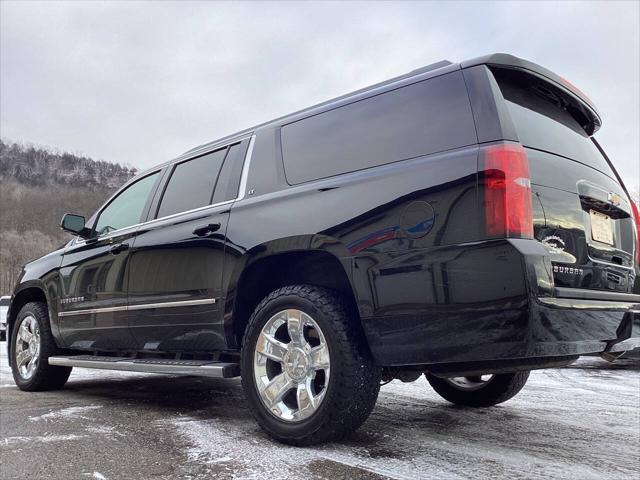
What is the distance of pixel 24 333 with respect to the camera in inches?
210

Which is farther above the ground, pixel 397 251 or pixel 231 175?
pixel 231 175

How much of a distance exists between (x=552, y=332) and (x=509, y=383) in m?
1.77

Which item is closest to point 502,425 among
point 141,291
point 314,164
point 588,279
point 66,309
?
point 588,279

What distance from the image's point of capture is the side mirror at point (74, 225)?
4.93 m

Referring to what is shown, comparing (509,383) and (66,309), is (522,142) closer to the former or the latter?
(509,383)

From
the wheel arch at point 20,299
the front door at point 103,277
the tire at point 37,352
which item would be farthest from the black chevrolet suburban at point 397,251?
the wheel arch at point 20,299

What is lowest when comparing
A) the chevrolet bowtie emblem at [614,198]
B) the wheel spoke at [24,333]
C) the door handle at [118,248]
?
the wheel spoke at [24,333]

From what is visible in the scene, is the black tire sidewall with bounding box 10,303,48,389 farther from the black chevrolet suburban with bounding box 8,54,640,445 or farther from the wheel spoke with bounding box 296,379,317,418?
the wheel spoke with bounding box 296,379,317,418

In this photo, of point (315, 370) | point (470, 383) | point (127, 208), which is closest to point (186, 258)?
point (315, 370)

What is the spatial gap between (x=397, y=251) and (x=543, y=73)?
121 cm

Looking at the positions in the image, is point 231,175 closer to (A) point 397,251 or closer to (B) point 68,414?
(A) point 397,251

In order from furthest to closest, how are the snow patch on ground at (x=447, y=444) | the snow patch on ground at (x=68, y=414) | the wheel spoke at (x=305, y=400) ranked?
the snow patch on ground at (x=68, y=414) < the wheel spoke at (x=305, y=400) < the snow patch on ground at (x=447, y=444)

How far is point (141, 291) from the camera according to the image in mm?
3980

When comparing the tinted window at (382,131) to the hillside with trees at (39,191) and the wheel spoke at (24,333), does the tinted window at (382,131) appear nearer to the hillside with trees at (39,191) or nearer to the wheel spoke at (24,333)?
the wheel spoke at (24,333)
